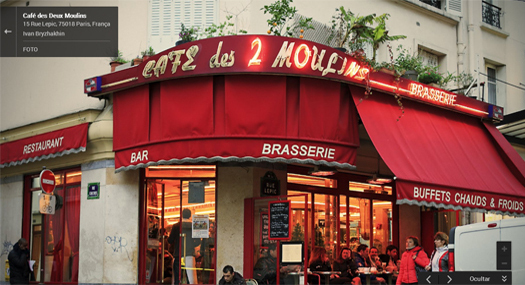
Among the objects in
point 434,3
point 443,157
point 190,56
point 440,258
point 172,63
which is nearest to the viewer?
point 440,258

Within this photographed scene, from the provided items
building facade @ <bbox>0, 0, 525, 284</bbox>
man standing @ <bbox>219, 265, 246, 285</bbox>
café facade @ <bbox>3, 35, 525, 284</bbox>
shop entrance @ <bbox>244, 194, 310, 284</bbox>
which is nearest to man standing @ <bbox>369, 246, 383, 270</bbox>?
building facade @ <bbox>0, 0, 525, 284</bbox>

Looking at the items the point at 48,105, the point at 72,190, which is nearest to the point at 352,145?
the point at 72,190

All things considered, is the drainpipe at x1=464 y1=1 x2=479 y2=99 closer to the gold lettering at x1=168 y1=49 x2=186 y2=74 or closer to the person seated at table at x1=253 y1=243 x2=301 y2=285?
the person seated at table at x1=253 y1=243 x2=301 y2=285

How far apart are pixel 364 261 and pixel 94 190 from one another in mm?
6529

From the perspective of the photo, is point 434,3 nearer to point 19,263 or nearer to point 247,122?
point 247,122

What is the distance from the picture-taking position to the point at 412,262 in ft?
43.6

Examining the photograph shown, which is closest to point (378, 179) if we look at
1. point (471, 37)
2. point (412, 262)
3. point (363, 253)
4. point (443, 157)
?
point (363, 253)

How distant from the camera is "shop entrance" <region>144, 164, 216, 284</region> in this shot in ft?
47.9

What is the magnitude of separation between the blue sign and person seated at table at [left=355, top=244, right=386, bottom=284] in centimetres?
621

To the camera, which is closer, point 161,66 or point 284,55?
point 284,55

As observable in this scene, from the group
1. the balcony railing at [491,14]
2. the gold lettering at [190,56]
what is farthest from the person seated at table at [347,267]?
the balcony railing at [491,14]

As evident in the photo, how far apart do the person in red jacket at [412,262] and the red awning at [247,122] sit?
2.04 meters

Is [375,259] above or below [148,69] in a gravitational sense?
below

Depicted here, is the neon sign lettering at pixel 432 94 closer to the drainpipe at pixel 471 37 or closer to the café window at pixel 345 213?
the café window at pixel 345 213
